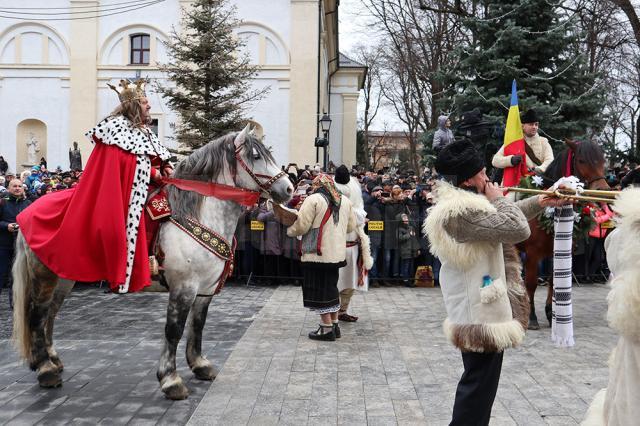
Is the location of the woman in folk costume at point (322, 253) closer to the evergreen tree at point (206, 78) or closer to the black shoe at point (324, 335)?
the black shoe at point (324, 335)

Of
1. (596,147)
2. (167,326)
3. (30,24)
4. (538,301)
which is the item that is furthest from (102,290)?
(30,24)

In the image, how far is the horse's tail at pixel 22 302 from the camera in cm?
568

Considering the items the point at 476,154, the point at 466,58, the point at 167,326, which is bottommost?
the point at 167,326

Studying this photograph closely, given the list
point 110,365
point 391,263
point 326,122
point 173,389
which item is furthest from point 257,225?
point 326,122

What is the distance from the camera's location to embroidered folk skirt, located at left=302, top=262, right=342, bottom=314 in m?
7.89

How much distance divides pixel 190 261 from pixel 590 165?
16.1 feet

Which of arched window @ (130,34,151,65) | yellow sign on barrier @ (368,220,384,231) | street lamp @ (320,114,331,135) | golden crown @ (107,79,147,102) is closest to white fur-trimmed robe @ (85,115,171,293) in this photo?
golden crown @ (107,79,147,102)

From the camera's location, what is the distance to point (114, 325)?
8.56m

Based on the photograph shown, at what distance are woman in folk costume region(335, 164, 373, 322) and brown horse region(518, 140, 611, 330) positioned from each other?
227 cm

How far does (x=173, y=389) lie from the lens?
525 cm

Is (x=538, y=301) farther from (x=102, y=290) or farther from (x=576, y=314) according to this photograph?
(x=102, y=290)

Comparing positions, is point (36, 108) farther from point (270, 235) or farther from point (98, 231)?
point (98, 231)

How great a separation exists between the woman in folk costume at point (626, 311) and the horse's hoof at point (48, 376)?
4.68 m

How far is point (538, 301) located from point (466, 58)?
24.6ft
